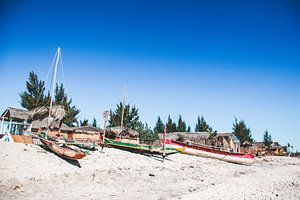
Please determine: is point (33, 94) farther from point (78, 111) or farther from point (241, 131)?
point (241, 131)

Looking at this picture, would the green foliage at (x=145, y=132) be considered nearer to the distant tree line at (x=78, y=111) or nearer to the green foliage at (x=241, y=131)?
the distant tree line at (x=78, y=111)

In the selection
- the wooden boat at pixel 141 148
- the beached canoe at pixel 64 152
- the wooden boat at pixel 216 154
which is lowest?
the wooden boat at pixel 216 154

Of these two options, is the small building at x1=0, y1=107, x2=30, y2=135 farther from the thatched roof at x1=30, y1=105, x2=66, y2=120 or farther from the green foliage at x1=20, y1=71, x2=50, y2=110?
the green foliage at x1=20, y1=71, x2=50, y2=110

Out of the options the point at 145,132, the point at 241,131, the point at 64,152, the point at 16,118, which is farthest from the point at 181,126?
the point at 64,152

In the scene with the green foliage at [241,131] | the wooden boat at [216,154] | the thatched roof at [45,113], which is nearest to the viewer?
the wooden boat at [216,154]

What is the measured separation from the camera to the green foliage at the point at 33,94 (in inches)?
1473

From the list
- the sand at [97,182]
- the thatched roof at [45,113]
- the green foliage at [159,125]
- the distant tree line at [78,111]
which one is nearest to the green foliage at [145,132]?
the distant tree line at [78,111]

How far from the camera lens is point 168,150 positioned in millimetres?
22250

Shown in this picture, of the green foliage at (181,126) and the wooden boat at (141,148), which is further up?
the green foliage at (181,126)

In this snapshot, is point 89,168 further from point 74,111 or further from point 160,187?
point 74,111

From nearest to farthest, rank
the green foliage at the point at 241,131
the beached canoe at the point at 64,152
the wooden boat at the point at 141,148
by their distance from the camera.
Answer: the beached canoe at the point at 64,152, the wooden boat at the point at 141,148, the green foliage at the point at 241,131

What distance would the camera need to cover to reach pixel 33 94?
3956cm

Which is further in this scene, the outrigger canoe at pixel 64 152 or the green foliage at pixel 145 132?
the green foliage at pixel 145 132

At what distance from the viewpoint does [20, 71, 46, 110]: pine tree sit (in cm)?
3738
